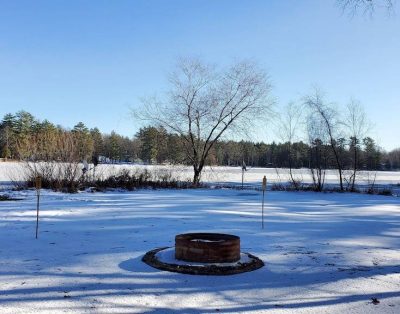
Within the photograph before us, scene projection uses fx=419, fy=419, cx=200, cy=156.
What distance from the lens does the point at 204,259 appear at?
5238 millimetres

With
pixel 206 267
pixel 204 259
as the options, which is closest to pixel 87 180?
pixel 204 259

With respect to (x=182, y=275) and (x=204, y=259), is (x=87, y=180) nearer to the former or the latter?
(x=204, y=259)

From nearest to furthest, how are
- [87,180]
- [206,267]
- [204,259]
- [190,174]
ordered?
[206,267] → [204,259] → [87,180] → [190,174]

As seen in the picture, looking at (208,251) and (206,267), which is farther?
(208,251)

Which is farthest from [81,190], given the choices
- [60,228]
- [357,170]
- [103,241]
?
[357,170]

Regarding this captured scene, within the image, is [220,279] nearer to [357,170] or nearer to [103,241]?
[103,241]

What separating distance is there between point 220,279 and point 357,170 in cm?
2191

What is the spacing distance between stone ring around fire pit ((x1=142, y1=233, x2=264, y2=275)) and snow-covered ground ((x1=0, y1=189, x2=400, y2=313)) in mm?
141

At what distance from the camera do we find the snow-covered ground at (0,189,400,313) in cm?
392

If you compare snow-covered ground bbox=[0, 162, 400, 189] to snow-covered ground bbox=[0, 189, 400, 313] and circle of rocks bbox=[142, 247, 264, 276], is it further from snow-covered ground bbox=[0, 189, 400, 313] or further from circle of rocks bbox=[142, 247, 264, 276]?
circle of rocks bbox=[142, 247, 264, 276]

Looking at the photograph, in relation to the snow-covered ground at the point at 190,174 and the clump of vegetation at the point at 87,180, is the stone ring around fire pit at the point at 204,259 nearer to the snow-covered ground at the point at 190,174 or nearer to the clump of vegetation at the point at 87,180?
the clump of vegetation at the point at 87,180

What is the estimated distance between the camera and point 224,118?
2412cm

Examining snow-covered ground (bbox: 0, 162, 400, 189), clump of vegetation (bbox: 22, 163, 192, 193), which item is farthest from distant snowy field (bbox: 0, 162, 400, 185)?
clump of vegetation (bbox: 22, 163, 192, 193)

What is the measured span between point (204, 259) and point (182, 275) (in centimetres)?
52
